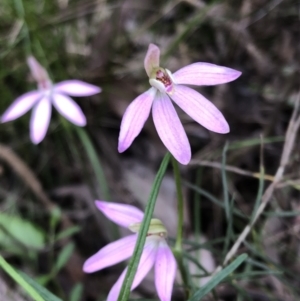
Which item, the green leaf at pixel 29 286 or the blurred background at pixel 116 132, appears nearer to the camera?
the green leaf at pixel 29 286

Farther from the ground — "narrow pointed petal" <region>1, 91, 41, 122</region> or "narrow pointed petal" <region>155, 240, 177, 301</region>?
"narrow pointed petal" <region>1, 91, 41, 122</region>

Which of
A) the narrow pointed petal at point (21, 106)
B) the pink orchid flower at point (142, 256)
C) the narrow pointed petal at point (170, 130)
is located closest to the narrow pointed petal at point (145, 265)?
the pink orchid flower at point (142, 256)

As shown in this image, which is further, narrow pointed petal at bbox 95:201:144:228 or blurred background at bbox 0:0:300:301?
blurred background at bbox 0:0:300:301

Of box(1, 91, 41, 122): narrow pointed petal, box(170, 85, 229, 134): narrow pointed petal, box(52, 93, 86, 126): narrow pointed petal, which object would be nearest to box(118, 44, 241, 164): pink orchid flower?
box(170, 85, 229, 134): narrow pointed petal

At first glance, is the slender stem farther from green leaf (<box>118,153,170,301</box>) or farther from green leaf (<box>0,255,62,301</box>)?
green leaf (<box>0,255,62,301</box>)

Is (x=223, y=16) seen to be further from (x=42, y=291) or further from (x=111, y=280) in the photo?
(x=42, y=291)

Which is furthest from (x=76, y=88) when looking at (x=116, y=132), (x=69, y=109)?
(x=116, y=132)

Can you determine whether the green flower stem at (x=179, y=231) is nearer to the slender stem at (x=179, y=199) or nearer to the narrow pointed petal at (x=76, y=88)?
the slender stem at (x=179, y=199)

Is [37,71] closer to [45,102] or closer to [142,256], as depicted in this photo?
[45,102]
